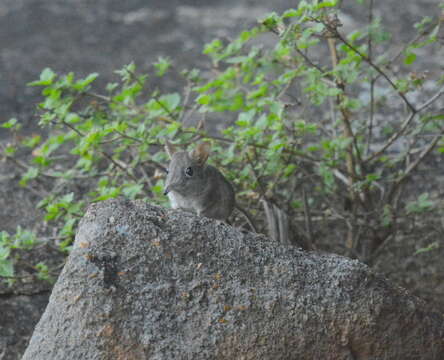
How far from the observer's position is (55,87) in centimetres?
372

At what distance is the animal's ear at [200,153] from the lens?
3232 mm

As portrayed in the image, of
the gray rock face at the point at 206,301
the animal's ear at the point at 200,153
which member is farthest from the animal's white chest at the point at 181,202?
the gray rock face at the point at 206,301

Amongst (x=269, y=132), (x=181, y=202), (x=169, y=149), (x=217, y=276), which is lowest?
(x=269, y=132)

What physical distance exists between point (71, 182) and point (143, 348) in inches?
104

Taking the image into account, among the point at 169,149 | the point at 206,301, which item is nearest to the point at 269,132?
the point at 169,149

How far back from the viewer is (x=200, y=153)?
10.6ft

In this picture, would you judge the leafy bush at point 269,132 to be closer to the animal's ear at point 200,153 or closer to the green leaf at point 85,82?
the green leaf at point 85,82

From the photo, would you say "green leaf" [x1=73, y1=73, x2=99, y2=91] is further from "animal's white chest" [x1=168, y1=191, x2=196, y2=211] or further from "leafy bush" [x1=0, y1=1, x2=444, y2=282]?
"animal's white chest" [x1=168, y1=191, x2=196, y2=211]

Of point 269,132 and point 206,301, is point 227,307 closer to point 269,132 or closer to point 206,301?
point 206,301

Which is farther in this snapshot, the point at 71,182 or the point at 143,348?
the point at 71,182

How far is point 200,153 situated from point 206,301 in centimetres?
87

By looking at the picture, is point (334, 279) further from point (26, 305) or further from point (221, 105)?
point (26, 305)

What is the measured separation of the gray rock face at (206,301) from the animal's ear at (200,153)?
0.49 metres

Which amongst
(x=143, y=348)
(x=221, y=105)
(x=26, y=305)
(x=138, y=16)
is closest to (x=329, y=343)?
(x=143, y=348)
